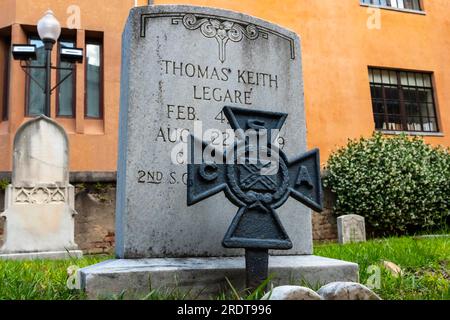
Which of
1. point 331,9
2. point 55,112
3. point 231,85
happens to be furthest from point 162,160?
point 331,9

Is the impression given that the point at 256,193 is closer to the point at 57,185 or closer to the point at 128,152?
the point at 128,152

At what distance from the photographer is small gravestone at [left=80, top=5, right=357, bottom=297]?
134 inches

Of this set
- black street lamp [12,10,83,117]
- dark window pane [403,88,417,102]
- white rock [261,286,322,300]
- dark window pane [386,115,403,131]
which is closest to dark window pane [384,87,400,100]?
dark window pane [403,88,417,102]

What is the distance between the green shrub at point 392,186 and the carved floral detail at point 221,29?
25.4 ft

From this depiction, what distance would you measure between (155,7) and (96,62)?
1021 cm

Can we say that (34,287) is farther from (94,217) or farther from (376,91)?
(376,91)

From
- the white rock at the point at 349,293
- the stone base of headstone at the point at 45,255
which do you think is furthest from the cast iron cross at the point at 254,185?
the stone base of headstone at the point at 45,255

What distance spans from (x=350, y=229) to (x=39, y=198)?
6212mm

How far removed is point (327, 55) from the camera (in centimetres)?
1502

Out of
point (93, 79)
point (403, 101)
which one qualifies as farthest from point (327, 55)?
point (93, 79)

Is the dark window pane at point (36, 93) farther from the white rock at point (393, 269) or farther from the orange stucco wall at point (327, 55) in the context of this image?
the white rock at point (393, 269)

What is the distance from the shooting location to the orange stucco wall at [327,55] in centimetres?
1255

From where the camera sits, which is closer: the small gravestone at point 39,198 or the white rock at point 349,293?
the white rock at point 349,293

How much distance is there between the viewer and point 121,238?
346 centimetres
